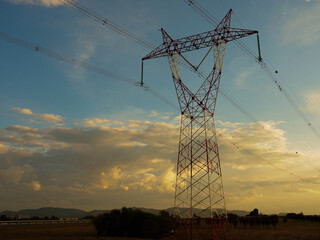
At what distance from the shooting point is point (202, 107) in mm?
36344

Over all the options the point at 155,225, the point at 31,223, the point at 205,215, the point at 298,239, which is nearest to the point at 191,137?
the point at 205,215

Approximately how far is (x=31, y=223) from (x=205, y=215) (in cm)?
8129

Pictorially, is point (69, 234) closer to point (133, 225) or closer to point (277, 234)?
point (133, 225)

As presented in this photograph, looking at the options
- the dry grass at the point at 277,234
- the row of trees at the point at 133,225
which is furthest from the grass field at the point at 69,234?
the row of trees at the point at 133,225

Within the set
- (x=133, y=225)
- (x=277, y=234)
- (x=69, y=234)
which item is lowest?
(x=277, y=234)

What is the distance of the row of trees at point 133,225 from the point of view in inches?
2173

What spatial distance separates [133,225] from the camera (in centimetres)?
Answer: 5603

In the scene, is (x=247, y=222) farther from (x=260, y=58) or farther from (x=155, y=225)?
(x=260, y=58)

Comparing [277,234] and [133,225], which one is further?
[277,234]

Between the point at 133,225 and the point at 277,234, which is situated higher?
the point at 133,225

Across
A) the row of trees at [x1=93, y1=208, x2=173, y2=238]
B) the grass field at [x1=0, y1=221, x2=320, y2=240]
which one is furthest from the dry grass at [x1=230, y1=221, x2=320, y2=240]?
the row of trees at [x1=93, y1=208, x2=173, y2=238]

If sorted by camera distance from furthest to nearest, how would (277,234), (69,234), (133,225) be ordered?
(277,234), (69,234), (133,225)

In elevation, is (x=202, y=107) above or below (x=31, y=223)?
above

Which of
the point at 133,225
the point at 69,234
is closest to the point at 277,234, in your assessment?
the point at 133,225
